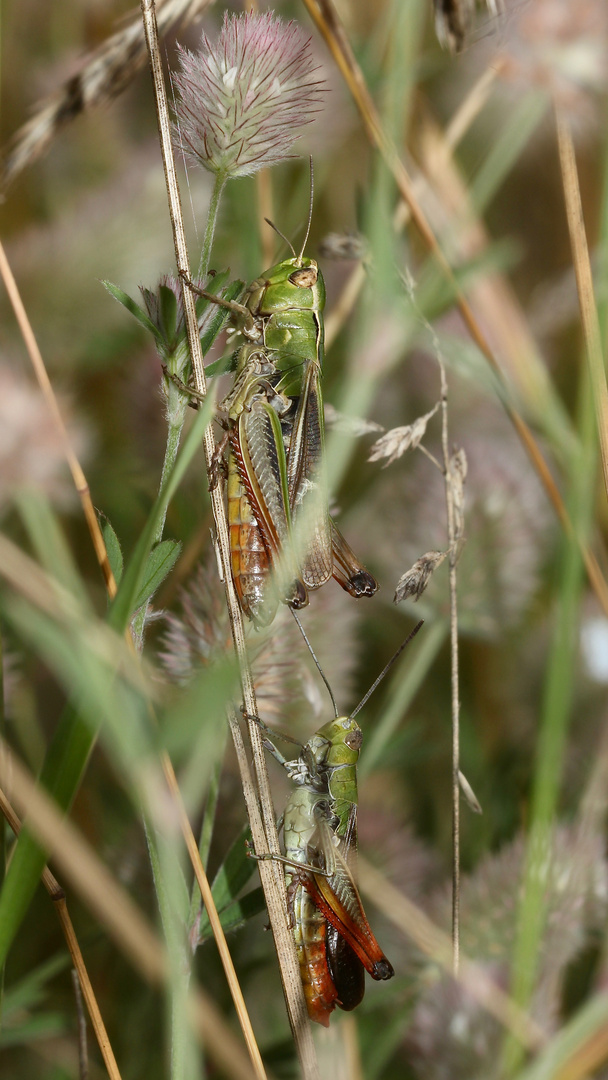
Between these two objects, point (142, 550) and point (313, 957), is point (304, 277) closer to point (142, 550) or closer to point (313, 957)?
point (142, 550)

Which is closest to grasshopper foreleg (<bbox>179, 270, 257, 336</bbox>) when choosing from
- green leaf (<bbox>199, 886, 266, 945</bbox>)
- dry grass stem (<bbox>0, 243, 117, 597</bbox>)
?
dry grass stem (<bbox>0, 243, 117, 597</bbox>)

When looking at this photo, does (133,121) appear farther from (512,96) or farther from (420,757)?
(420,757)

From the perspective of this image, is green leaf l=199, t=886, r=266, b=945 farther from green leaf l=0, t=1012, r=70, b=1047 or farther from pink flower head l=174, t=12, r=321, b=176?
pink flower head l=174, t=12, r=321, b=176

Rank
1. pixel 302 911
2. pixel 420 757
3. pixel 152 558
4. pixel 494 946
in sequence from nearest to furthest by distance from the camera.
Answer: pixel 152 558 → pixel 302 911 → pixel 494 946 → pixel 420 757

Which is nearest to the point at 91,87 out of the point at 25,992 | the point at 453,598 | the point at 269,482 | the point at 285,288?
the point at 285,288

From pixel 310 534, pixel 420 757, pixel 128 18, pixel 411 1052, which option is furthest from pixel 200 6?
pixel 411 1052

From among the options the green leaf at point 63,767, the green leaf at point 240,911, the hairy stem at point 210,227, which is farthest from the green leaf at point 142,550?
the green leaf at point 240,911
